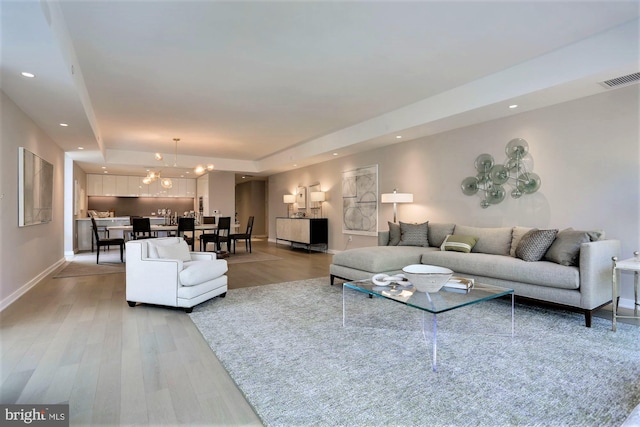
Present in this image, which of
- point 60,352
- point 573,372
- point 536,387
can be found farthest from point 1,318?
point 573,372

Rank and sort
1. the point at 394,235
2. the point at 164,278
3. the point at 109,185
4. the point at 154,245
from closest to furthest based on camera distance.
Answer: the point at 164,278 → the point at 154,245 → the point at 394,235 → the point at 109,185

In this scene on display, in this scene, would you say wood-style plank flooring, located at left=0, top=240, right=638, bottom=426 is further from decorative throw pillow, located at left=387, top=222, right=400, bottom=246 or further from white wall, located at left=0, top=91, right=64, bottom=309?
decorative throw pillow, located at left=387, top=222, right=400, bottom=246

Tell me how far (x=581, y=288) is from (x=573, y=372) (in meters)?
1.29

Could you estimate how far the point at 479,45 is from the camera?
10.9ft

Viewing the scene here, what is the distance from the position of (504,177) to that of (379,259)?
2.24m

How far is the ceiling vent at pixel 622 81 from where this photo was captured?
3.31 meters

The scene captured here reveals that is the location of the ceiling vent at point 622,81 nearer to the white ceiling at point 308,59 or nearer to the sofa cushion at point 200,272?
the white ceiling at point 308,59

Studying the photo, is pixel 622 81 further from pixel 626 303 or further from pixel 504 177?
pixel 626 303

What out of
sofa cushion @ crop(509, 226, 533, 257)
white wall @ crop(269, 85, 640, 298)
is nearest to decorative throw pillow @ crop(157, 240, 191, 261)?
white wall @ crop(269, 85, 640, 298)

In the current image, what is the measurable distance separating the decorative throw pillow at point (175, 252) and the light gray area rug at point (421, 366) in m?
0.86

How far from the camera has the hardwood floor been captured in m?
1.79

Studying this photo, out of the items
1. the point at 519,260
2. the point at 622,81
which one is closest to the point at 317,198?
the point at 519,260

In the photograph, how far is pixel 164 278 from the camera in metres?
3.57

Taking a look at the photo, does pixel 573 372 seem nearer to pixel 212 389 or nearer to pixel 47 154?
pixel 212 389
